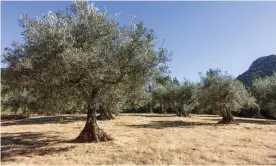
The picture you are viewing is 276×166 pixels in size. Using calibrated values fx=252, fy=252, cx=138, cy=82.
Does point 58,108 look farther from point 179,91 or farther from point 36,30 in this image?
point 179,91

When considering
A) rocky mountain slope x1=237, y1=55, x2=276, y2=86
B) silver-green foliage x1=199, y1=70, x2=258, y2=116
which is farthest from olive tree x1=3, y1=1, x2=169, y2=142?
rocky mountain slope x1=237, y1=55, x2=276, y2=86

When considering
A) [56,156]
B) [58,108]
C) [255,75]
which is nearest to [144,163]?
[56,156]

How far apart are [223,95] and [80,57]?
2874 centimetres

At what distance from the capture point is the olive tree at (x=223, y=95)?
39.0 metres

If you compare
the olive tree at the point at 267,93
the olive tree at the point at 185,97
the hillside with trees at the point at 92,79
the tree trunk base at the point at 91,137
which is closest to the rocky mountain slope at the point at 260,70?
the olive tree at the point at 267,93

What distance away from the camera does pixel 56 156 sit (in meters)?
16.8

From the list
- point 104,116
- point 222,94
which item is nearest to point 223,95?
point 222,94

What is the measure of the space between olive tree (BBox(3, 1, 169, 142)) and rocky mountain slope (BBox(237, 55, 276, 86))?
350ft

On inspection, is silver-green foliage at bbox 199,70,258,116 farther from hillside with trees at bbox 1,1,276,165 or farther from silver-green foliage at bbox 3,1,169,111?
Result: silver-green foliage at bbox 3,1,169,111

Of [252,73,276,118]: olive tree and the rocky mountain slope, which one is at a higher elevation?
the rocky mountain slope

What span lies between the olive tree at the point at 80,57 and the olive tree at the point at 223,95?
66.9 ft

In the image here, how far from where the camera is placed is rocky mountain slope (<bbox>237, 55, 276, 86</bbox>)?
11841 centimetres

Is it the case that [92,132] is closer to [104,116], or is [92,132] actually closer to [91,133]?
[91,133]

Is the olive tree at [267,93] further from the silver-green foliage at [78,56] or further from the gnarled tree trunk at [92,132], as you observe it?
the gnarled tree trunk at [92,132]
